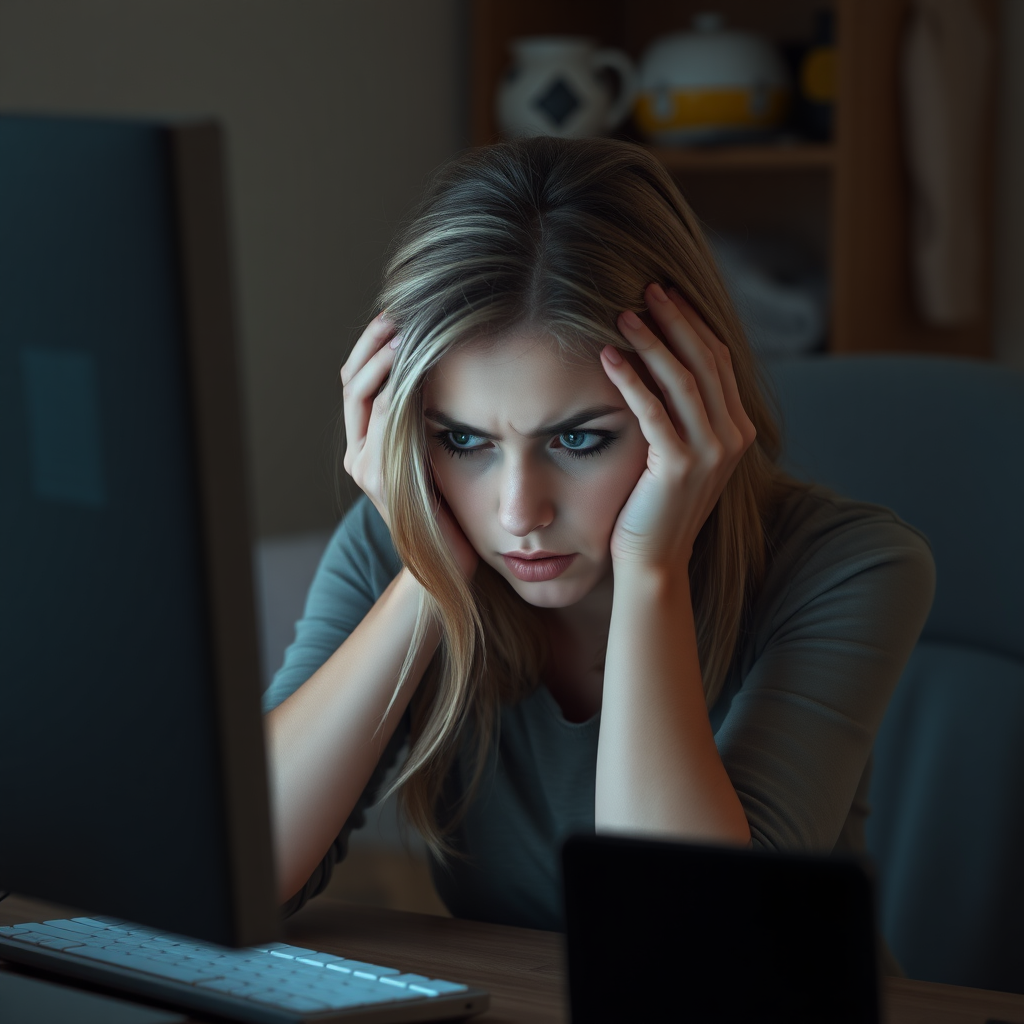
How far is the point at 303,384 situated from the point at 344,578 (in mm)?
1116

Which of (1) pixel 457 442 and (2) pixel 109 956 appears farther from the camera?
(1) pixel 457 442

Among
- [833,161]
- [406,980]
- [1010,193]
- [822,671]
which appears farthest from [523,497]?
[1010,193]

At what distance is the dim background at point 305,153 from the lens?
6.22ft

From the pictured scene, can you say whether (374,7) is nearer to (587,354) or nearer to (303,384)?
(303,384)

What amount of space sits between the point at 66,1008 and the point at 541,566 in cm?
45

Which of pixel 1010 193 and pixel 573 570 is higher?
pixel 1010 193

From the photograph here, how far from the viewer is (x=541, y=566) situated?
100 cm

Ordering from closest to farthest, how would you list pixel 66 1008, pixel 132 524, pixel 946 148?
pixel 132 524
pixel 66 1008
pixel 946 148

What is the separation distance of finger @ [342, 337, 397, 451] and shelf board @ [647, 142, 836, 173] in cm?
133

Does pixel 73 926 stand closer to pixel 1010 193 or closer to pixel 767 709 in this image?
pixel 767 709

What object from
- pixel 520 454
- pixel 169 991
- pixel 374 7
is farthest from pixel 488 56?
pixel 169 991

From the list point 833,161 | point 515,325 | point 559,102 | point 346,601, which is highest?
point 559,102

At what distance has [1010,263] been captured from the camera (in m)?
2.33

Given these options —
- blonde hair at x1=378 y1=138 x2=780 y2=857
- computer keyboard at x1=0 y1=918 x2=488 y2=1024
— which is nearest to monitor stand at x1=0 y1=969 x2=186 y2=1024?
computer keyboard at x1=0 y1=918 x2=488 y2=1024
